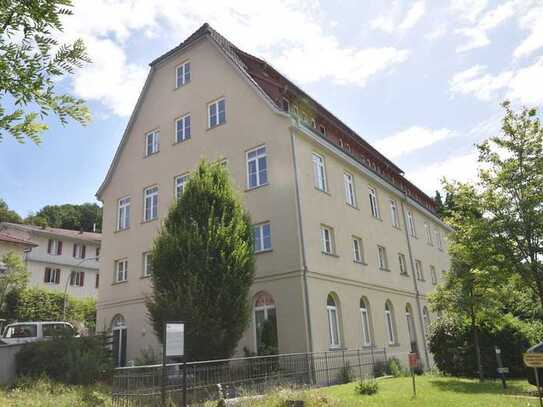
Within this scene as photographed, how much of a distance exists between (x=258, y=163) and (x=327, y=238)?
4.71 meters

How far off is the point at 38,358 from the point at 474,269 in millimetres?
16697

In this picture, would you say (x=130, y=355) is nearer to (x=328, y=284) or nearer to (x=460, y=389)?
(x=328, y=284)

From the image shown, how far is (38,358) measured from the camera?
17.0 m

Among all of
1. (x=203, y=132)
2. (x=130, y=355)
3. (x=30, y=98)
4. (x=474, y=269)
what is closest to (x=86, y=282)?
(x=130, y=355)

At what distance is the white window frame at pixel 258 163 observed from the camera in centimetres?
2015

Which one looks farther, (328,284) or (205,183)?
(328,284)

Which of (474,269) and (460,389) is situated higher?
(474,269)

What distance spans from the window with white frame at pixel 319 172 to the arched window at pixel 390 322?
808 centimetres

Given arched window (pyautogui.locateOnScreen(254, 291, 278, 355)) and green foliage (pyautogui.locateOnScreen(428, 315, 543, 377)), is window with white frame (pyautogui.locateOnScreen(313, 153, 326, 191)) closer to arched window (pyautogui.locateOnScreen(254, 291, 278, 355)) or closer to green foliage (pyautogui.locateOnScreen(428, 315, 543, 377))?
arched window (pyautogui.locateOnScreen(254, 291, 278, 355))

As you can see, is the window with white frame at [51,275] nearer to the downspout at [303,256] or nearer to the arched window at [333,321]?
the arched window at [333,321]

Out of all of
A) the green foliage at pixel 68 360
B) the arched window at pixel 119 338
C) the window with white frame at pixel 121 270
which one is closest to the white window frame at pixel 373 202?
the window with white frame at pixel 121 270

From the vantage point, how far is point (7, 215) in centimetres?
6303

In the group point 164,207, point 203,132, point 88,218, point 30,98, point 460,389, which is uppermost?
point 88,218

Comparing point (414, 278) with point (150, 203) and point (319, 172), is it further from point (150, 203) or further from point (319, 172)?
point (150, 203)
